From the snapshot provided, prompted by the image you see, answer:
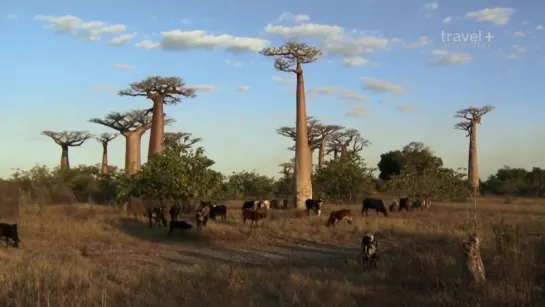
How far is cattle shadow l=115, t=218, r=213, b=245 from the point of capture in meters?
18.9

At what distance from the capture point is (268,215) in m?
25.7

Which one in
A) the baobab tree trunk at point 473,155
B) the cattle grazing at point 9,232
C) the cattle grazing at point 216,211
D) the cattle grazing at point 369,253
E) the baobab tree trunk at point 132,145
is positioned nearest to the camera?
the cattle grazing at point 369,253

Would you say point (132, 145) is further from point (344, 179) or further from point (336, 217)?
point (336, 217)

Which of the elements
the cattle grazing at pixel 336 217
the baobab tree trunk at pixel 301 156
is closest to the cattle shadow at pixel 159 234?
the cattle grazing at pixel 336 217

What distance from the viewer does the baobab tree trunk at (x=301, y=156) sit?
117 feet

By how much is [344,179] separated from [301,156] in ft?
11.7

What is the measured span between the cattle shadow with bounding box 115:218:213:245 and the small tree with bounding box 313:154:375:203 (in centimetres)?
1773

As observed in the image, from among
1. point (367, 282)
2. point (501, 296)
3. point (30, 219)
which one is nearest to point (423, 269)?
point (367, 282)

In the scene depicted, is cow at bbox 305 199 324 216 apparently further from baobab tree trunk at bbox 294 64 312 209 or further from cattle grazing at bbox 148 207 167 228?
cattle grazing at bbox 148 207 167 228

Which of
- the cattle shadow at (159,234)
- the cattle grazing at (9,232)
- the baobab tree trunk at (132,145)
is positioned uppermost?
the baobab tree trunk at (132,145)

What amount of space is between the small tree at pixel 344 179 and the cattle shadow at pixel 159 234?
17730mm

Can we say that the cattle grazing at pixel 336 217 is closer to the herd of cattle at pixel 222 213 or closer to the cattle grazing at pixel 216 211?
the herd of cattle at pixel 222 213

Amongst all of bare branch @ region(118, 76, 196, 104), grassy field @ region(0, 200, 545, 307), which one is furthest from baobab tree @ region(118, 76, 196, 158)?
grassy field @ region(0, 200, 545, 307)

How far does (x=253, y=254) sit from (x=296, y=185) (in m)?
20.1
